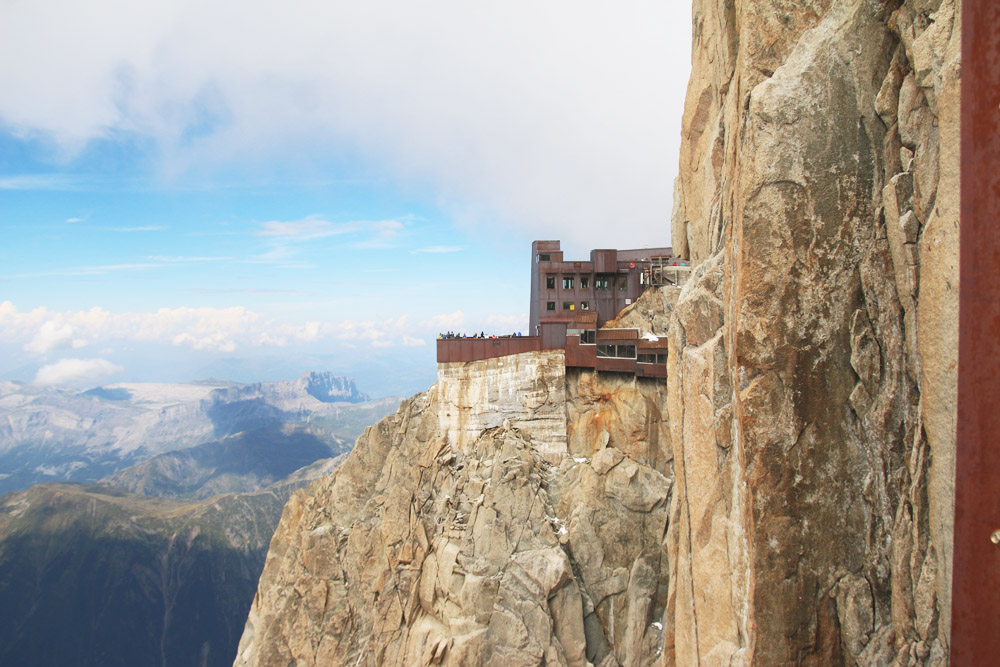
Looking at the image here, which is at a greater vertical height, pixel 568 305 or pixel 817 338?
pixel 568 305

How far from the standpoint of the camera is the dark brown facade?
147 ft

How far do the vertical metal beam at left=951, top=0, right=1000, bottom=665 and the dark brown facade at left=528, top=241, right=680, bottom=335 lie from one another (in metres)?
37.3

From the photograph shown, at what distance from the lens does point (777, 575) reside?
1040cm

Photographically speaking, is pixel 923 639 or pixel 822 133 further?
Result: pixel 822 133

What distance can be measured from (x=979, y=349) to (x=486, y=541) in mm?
27297

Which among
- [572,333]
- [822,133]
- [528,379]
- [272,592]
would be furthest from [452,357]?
[822,133]

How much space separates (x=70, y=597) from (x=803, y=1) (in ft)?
486

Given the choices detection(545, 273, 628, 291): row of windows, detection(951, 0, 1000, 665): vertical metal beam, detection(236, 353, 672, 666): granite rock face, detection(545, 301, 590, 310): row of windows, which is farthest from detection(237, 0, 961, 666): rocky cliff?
detection(545, 301, 590, 310): row of windows

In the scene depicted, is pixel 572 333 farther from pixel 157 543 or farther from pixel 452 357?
pixel 157 543

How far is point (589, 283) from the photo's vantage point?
148 ft

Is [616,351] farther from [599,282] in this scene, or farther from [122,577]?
[122,577]

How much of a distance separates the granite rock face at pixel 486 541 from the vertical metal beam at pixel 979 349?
24106 mm

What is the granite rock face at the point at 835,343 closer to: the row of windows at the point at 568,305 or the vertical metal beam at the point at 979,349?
the vertical metal beam at the point at 979,349

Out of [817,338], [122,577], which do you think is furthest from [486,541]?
[122,577]
